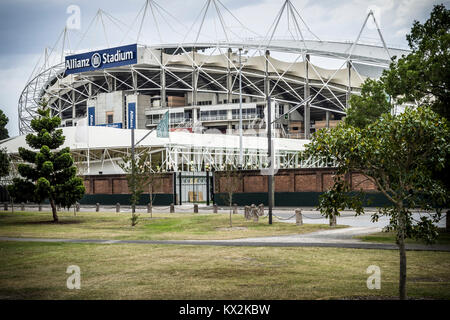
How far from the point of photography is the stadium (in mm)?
61938

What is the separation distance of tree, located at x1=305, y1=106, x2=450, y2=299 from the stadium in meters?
39.9

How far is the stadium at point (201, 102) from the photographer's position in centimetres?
6194

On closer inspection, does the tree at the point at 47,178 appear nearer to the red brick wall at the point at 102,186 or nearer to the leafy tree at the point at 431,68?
the leafy tree at the point at 431,68

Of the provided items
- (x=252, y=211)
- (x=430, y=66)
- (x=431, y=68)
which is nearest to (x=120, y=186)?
(x=252, y=211)

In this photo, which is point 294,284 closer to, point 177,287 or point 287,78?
point 177,287

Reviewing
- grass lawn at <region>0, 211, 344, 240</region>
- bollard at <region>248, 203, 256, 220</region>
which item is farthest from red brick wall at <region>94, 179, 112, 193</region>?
bollard at <region>248, 203, 256, 220</region>

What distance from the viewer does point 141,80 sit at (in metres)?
116

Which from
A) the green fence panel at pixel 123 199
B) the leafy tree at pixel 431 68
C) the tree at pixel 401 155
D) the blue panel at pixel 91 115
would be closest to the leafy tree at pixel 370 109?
the leafy tree at pixel 431 68

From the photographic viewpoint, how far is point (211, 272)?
14.5 m

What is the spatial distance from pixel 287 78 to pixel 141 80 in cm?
3657

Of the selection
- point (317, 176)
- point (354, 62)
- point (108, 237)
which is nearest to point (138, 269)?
point (108, 237)

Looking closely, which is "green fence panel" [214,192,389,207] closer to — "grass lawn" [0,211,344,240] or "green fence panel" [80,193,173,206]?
"green fence panel" [80,193,173,206]

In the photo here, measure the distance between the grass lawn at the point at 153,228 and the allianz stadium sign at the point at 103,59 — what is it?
199ft

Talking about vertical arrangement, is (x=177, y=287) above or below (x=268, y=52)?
below
